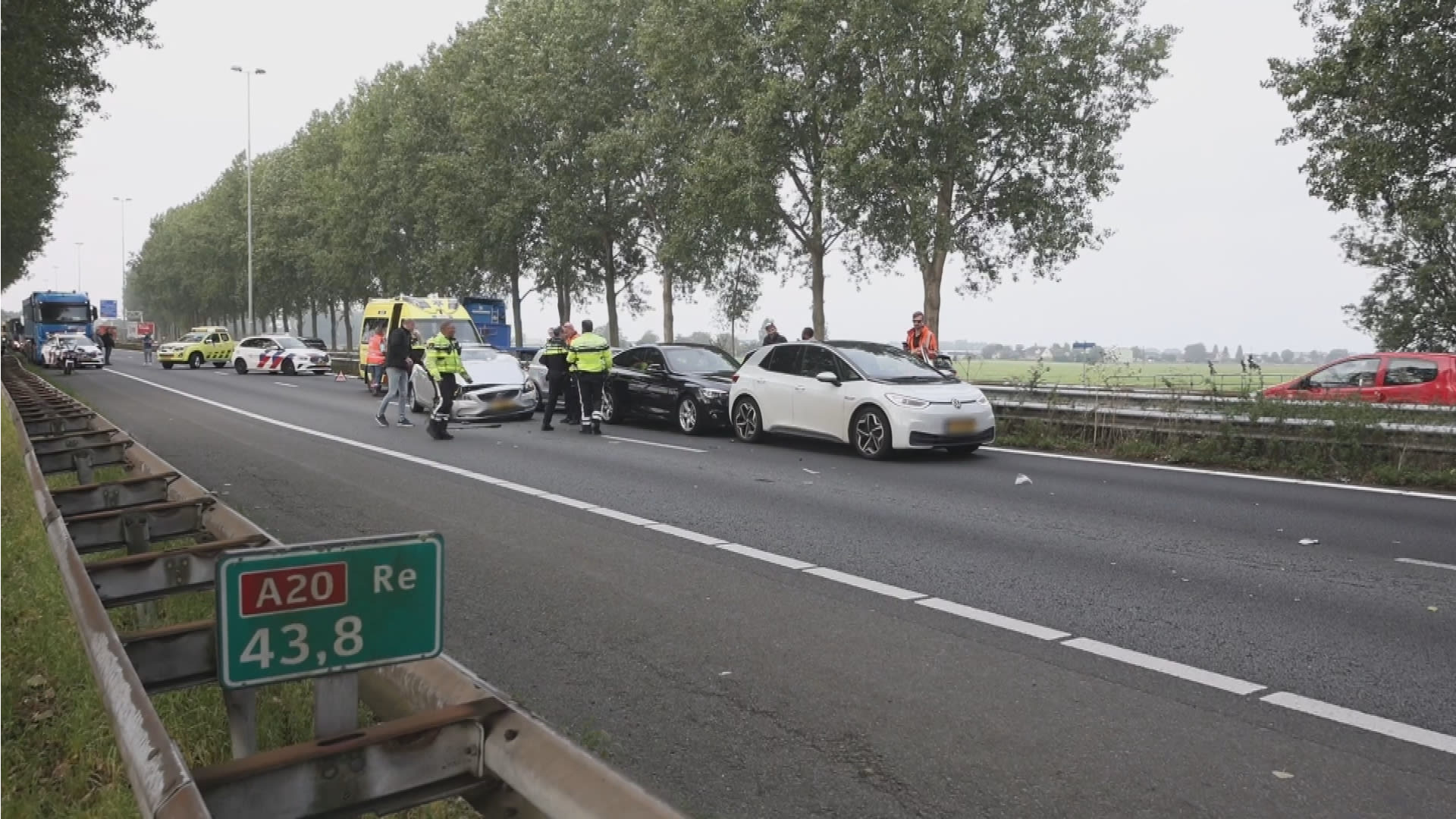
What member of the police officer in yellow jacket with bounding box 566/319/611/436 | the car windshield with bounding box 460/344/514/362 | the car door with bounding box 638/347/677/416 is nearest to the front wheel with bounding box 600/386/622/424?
the car door with bounding box 638/347/677/416

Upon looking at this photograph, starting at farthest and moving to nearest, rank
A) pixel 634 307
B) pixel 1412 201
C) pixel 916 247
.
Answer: pixel 634 307 < pixel 916 247 < pixel 1412 201

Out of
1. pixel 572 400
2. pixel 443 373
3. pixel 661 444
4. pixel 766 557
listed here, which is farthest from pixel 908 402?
pixel 443 373

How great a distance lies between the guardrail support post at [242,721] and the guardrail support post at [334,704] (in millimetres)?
564

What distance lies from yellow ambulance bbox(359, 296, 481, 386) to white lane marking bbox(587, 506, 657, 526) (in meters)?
18.8

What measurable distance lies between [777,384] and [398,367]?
21.9 feet

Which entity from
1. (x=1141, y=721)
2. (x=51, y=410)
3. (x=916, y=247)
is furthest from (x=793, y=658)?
(x=916, y=247)

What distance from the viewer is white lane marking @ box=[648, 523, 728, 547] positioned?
27.2 ft

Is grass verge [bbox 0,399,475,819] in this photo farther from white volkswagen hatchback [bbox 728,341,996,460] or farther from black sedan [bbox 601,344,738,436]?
black sedan [bbox 601,344,738,436]

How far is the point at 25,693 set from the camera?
470 cm

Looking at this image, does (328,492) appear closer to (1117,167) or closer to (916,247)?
(916,247)

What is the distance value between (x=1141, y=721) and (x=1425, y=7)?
58.4ft

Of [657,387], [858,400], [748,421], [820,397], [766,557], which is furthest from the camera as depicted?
[657,387]

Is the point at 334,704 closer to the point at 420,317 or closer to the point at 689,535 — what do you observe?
the point at 689,535

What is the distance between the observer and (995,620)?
6.06 m
